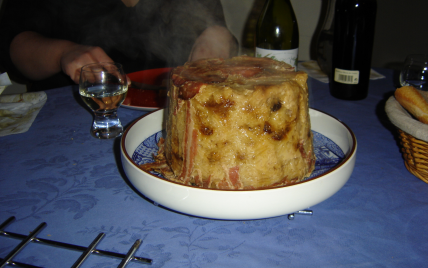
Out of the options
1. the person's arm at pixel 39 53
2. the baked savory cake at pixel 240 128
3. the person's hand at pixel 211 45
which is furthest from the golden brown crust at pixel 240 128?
the person's hand at pixel 211 45

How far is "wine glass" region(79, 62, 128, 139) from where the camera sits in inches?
50.6

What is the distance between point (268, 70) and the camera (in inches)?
35.9

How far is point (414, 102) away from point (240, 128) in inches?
22.6

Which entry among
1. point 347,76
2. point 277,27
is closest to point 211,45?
point 277,27

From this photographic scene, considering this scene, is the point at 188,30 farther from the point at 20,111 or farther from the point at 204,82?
the point at 204,82

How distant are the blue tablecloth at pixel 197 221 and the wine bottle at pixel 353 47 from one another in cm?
50

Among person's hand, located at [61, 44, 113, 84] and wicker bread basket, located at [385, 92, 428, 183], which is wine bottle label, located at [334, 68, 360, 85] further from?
person's hand, located at [61, 44, 113, 84]

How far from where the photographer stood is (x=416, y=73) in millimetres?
1618

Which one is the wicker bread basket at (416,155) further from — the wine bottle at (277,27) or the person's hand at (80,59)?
the person's hand at (80,59)

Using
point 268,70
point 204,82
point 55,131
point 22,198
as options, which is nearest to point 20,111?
point 55,131

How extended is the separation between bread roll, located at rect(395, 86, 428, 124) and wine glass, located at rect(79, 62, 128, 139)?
1.03 metres

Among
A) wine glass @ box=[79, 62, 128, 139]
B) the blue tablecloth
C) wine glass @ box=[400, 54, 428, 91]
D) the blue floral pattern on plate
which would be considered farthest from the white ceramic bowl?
wine glass @ box=[400, 54, 428, 91]

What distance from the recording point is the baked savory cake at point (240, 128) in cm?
78

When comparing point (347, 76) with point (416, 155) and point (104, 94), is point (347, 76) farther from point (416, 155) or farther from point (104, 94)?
point (104, 94)
